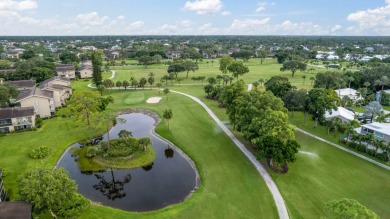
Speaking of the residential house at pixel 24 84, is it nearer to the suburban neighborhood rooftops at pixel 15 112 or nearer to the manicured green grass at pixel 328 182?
the suburban neighborhood rooftops at pixel 15 112

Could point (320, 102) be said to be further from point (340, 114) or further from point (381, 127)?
point (381, 127)

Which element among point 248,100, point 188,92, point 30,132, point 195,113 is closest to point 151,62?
point 188,92

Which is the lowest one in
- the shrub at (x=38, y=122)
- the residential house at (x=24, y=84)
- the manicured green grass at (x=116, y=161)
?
the manicured green grass at (x=116, y=161)

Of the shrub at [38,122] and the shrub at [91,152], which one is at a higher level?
the shrub at [38,122]

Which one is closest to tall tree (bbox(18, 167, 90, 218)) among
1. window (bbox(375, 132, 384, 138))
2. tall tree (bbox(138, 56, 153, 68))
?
A: window (bbox(375, 132, 384, 138))

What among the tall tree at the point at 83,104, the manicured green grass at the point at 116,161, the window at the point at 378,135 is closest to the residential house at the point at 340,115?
the window at the point at 378,135

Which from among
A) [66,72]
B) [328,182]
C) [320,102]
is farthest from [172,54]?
[328,182]

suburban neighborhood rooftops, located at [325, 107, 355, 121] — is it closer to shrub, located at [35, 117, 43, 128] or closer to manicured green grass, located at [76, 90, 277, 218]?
manicured green grass, located at [76, 90, 277, 218]
